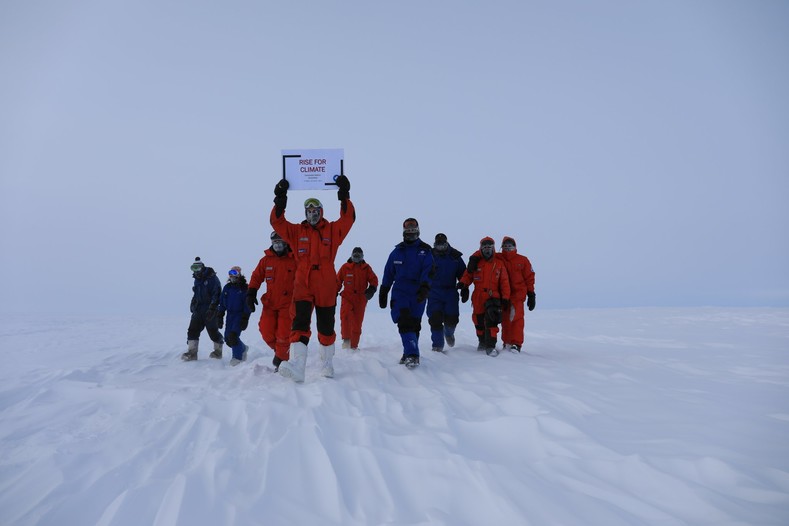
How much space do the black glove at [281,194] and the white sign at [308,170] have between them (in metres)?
0.27

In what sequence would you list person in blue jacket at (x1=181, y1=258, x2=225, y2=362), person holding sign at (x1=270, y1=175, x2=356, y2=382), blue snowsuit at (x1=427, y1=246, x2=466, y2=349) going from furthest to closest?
person in blue jacket at (x1=181, y1=258, x2=225, y2=362) → blue snowsuit at (x1=427, y1=246, x2=466, y2=349) → person holding sign at (x1=270, y1=175, x2=356, y2=382)

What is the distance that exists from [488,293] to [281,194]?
415 centimetres

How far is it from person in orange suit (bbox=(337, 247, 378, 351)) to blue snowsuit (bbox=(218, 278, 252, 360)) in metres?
1.98

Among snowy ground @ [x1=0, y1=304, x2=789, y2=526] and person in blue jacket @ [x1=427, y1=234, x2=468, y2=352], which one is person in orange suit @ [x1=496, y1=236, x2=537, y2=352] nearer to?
person in blue jacket @ [x1=427, y1=234, x2=468, y2=352]

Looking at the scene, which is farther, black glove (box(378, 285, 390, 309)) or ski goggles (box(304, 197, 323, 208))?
black glove (box(378, 285, 390, 309))

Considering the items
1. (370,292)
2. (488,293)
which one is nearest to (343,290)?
(370,292)

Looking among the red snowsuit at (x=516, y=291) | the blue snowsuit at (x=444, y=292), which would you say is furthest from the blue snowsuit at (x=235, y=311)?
the red snowsuit at (x=516, y=291)

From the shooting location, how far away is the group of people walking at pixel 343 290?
210 inches

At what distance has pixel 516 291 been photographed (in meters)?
7.86

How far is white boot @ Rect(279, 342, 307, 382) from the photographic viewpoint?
15.9ft

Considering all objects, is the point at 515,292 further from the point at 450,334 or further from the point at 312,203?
the point at 312,203

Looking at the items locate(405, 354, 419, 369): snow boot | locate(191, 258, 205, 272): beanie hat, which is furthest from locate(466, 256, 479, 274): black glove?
locate(191, 258, 205, 272): beanie hat

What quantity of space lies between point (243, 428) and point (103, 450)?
0.92 m

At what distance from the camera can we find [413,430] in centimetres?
336
